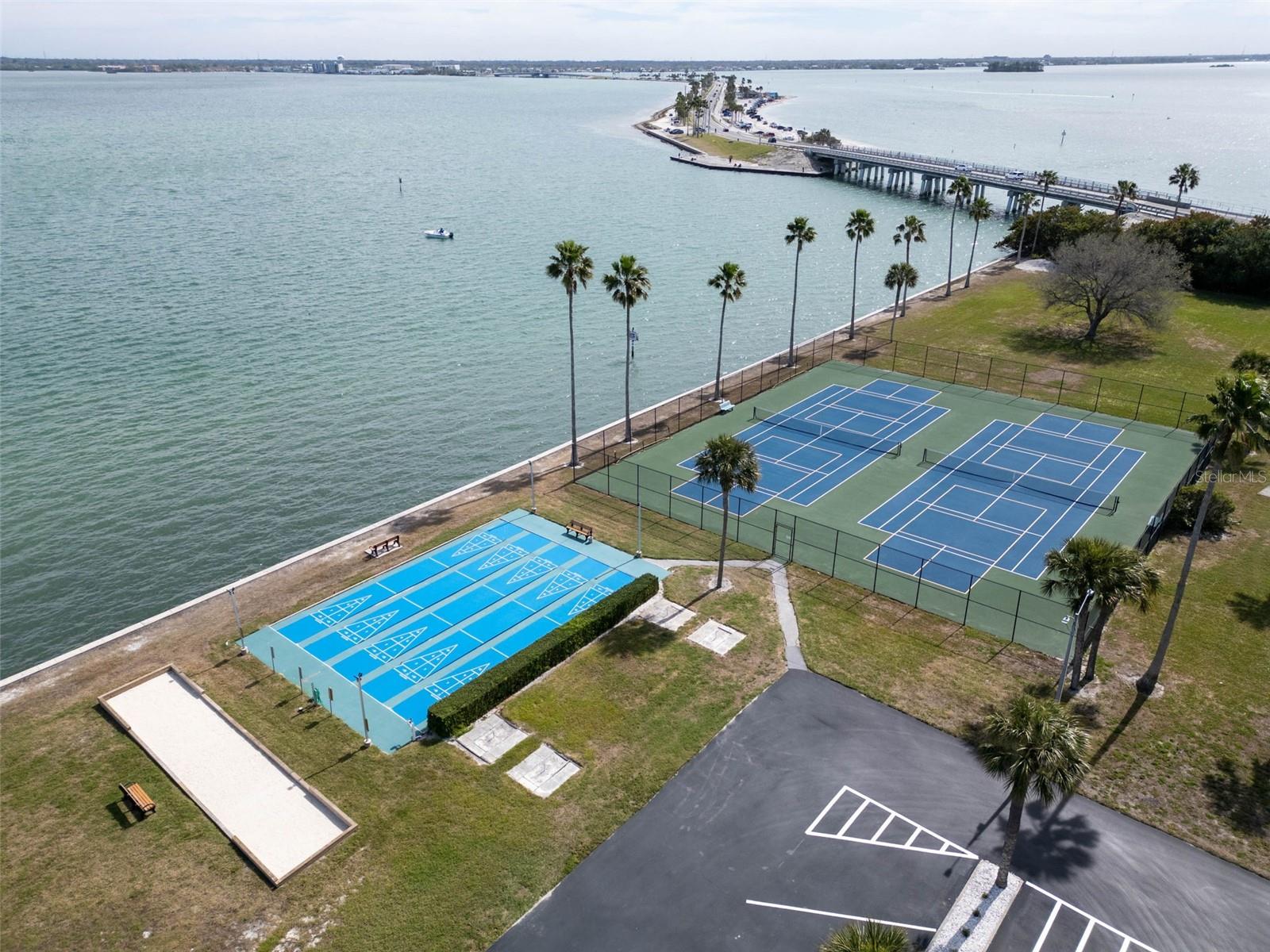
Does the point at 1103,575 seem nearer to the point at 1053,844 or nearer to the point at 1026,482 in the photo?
the point at 1053,844

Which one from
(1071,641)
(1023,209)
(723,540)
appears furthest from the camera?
(1023,209)

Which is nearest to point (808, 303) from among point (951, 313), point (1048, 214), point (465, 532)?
point (951, 313)

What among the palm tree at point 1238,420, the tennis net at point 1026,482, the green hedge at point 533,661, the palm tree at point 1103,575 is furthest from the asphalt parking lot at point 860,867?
the tennis net at point 1026,482

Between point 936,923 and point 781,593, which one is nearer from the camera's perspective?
point 936,923

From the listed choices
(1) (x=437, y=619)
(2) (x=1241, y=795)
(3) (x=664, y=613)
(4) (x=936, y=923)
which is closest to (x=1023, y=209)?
(3) (x=664, y=613)

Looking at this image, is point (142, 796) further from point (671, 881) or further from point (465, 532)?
point (465, 532)

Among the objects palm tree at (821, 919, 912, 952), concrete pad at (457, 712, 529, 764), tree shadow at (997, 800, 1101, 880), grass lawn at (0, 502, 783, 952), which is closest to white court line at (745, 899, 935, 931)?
palm tree at (821, 919, 912, 952)

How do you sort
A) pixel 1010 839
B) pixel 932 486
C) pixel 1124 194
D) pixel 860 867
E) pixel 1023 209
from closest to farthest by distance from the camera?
pixel 1010 839 → pixel 860 867 → pixel 932 486 → pixel 1124 194 → pixel 1023 209
